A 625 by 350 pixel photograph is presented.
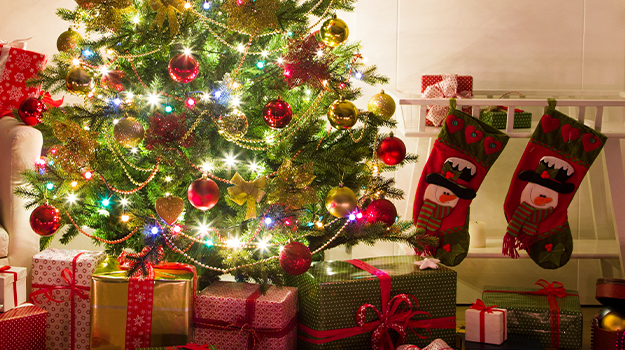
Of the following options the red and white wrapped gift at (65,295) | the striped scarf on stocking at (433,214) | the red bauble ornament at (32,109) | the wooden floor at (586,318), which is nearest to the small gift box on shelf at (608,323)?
the wooden floor at (586,318)

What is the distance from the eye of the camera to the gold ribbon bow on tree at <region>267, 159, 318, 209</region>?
1469 millimetres

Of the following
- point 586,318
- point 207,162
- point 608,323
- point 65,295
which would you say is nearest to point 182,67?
point 207,162

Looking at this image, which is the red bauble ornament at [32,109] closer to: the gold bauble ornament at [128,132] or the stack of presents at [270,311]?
the stack of presents at [270,311]

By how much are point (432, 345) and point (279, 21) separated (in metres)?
0.99

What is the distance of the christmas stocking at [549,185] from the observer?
187cm

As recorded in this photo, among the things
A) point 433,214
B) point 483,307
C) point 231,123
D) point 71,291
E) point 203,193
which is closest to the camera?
point 203,193

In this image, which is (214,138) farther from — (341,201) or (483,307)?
(483,307)

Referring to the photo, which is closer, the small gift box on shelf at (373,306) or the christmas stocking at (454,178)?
the small gift box on shelf at (373,306)

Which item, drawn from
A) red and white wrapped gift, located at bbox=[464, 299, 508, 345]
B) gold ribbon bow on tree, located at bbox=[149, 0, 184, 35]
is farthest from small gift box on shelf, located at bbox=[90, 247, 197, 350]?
red and white wrapped gift, located at bbox=[464, 299, 508, 345]

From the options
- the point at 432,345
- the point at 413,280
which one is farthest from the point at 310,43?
the point at 432,345

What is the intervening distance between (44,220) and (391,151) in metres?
0.99

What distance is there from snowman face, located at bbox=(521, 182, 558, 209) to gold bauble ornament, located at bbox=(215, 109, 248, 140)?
3.52 ft

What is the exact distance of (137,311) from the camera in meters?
1.42

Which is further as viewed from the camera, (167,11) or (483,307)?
(483,307)
